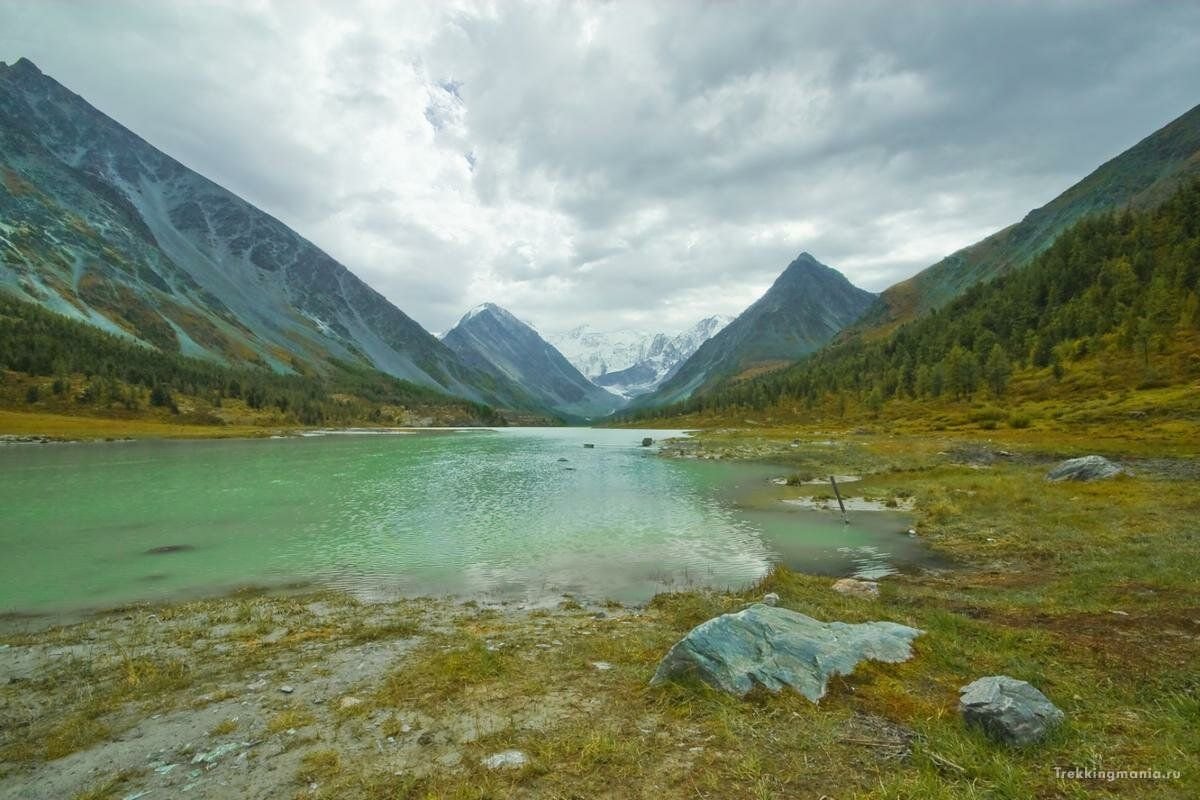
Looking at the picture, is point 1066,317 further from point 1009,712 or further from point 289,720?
point 289,720

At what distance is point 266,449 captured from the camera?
108438mm

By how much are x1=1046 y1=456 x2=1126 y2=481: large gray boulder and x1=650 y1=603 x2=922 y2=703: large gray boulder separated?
39.4 meters

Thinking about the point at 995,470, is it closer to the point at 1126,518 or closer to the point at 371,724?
the point at 1126,518

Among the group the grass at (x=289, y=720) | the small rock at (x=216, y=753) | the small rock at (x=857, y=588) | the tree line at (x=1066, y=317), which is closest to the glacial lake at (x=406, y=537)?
the small rock at (x=857, y=588)

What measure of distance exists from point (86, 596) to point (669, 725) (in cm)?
2628

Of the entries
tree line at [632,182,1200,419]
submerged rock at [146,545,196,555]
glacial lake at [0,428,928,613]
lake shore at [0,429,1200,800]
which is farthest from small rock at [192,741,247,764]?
tree line at [632,182,1200,419]

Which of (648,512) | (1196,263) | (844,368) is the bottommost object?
(648,512)

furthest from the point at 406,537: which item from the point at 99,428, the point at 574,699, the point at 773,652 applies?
the point at 99,428

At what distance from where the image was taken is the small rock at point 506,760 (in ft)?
27.9

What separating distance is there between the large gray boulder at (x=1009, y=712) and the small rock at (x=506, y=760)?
7.11 metres

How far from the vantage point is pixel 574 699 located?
437 inches

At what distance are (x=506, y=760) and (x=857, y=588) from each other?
16.4 m

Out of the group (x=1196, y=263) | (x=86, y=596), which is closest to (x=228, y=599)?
(x=86, y=596)

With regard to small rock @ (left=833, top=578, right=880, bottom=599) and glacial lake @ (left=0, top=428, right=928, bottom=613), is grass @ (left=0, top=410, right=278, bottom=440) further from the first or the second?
small rock @ (left=833, top=578, right=880, bottom=599)
